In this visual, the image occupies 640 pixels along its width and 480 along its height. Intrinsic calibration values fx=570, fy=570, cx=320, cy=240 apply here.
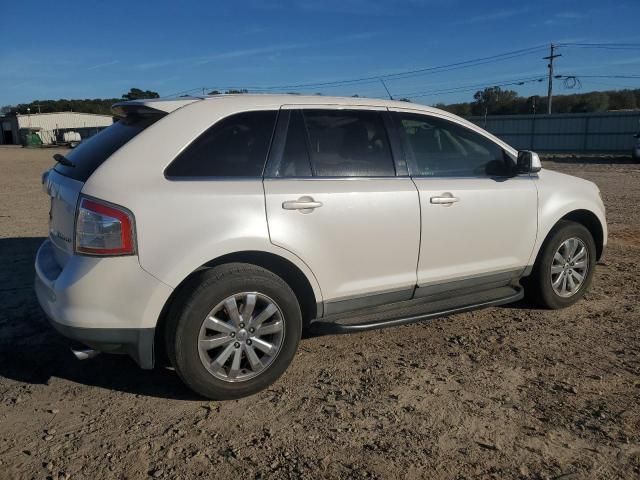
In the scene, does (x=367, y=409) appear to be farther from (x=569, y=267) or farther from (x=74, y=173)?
(x=569, y=267)

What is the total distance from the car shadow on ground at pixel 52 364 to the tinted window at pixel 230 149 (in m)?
1.35

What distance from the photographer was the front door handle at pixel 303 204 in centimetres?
354

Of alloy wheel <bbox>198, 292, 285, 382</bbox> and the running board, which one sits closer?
alloy wheel <bbox>198, 292, 285, 382</bbox>

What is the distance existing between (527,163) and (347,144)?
1587 millimetres

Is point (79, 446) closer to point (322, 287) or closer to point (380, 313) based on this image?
point (322, 287)

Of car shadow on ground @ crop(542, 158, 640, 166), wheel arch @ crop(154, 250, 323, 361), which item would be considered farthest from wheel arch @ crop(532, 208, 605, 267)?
car shadow on ground @ crop(542, 158, 640, 166)

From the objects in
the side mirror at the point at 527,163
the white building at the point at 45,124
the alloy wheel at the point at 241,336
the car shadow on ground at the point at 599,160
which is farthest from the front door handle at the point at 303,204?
the white building at the point at 45,124

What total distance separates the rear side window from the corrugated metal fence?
35631mm

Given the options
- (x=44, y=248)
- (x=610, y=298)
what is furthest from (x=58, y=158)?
(x=610, y=298)

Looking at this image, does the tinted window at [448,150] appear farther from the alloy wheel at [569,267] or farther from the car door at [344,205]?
the alloy wheel at [569,267]

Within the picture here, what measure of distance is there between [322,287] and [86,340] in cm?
146

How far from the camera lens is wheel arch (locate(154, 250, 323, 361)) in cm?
335

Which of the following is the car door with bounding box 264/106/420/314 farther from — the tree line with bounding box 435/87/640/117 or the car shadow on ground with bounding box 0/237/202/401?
the tree line with bounding box 435/87/640/117

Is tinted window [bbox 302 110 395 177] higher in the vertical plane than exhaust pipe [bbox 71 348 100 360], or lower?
higher
